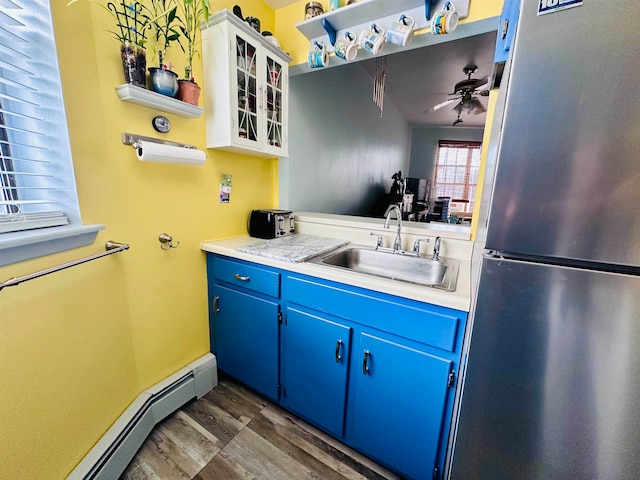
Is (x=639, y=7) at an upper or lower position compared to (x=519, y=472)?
upper

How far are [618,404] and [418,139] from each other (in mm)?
7054

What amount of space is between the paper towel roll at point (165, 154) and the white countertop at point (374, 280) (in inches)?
19.0

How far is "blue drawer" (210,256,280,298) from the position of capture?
1.32 m

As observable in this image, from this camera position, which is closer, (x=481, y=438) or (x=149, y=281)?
(x=481, y=438)

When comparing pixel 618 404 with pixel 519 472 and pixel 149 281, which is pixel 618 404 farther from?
pixel 149 281

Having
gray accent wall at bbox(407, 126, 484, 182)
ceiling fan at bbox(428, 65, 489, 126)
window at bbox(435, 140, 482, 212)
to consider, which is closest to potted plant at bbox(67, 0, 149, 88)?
ceiling fan at bbox(428, 65, 489, 126)

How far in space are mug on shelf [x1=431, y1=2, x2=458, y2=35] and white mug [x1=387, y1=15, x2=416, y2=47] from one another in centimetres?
11

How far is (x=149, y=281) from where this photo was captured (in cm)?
132

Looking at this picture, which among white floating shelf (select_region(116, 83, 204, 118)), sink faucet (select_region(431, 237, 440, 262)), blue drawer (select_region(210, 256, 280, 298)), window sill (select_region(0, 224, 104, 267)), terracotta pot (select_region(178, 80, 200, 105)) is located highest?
terracotta pot (select_region(178, 80, 200, 105))

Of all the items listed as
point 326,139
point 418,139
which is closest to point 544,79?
point 326,139

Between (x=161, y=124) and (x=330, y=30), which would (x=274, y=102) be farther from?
(x=161, y=124)

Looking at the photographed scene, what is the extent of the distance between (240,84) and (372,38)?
0.72 metres

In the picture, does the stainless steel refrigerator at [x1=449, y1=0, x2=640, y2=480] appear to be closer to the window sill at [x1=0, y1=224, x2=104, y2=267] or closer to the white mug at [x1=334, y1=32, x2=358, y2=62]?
the white mug at [x1=334, y1=32, x2=358, y2=62]

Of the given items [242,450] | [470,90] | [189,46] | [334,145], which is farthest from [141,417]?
[470,90]
